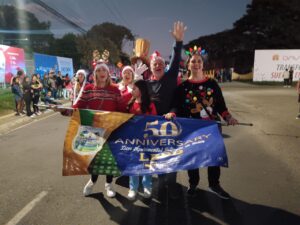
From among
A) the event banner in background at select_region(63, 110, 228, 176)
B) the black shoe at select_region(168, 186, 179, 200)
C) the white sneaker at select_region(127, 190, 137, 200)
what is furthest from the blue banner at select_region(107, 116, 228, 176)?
the black shoe at select_region(168, 186, 179, 200)

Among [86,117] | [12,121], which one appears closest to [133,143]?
[86,117]

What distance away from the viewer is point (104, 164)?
3.95m

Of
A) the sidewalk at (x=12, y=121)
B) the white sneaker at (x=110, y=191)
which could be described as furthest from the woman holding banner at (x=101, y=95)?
the sidewalk at (x=12, y=121)

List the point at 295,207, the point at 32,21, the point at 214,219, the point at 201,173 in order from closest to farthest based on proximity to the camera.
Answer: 1. the point at 214,219
2. the point at 295,207
3. the point at 201,173
4. the point at 32,21

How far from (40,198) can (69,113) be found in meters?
1.26

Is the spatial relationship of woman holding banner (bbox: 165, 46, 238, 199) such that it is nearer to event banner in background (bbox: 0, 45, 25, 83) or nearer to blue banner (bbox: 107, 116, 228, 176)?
blue banner (bbox: 107, 116, 228, 176)

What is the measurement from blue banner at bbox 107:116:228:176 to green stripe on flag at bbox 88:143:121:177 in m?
0.05

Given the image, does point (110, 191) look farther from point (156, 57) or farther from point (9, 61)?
point (9, 61)

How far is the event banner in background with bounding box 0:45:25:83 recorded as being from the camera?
50.0ft

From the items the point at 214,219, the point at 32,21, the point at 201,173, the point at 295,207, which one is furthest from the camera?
the point at 32,21

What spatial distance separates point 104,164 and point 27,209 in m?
1.18

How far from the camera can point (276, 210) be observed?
3.99m

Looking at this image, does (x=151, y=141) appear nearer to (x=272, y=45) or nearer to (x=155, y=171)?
(x=155, y=171)

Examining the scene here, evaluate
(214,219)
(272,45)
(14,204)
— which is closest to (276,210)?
(214,219)
